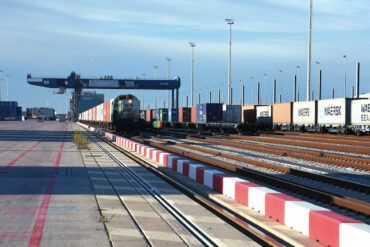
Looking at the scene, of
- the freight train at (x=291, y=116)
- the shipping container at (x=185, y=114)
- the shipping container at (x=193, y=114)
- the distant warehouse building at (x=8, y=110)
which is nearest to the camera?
the freight train at (x=291, y=116)

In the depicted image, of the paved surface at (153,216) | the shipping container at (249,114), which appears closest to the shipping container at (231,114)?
the shipping container at (249,114)

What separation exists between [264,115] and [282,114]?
16.7 feet

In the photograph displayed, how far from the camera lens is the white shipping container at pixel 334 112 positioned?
40625 mm

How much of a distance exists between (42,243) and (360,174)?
1297 centimetres

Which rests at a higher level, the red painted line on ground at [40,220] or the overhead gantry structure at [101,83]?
the overhead gantry structure at [101,83]

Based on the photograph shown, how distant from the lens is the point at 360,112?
38562mm

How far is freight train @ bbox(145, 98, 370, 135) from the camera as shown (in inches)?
1577

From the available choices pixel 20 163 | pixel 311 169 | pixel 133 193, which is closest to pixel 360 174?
pixel 311 169

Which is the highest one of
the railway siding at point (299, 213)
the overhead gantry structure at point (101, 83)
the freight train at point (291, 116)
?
the overhead gantry structure at point (101, 83)

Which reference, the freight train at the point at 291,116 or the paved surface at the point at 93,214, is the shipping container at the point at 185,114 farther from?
the paved surface at the point at 93,214

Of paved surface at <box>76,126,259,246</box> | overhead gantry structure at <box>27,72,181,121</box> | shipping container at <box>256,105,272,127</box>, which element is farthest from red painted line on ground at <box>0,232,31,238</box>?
overhead gantry structure at <box>27,72,181,121</box>

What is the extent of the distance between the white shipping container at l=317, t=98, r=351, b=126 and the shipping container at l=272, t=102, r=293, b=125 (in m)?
5.45

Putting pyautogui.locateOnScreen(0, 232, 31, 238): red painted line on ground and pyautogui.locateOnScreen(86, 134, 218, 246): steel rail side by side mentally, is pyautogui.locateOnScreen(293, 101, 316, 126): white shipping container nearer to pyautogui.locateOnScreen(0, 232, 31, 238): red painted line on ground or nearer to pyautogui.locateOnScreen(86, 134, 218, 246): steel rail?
pyautogui.locateOnScreen(86, 134, 218, 246): steel rail

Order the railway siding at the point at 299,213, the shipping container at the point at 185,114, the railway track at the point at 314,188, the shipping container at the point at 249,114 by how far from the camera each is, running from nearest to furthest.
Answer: the railway siding at the point at 299,213
the railway track at the point at 314,188
the shipping container at the point at 249,114
the shipping container at the point at 185,114
